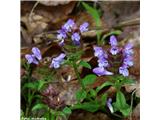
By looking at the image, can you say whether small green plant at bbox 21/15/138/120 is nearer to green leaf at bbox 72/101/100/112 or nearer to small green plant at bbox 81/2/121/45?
green leaf at bbox 72/101/100/112

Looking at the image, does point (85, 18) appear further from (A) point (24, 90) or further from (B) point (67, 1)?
(A) point (24, 90)

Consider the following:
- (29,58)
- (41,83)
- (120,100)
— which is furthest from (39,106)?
(120,100)

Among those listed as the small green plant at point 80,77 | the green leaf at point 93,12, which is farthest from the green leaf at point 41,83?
the green leaf at point 93,12

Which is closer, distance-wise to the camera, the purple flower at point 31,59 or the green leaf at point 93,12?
the purple flower at point 31,59

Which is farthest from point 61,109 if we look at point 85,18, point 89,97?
point 85,18

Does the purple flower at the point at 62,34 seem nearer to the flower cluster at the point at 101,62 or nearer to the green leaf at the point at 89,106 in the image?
the flower cluster at the point at 101,62

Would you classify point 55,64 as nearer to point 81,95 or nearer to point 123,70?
point 81,95

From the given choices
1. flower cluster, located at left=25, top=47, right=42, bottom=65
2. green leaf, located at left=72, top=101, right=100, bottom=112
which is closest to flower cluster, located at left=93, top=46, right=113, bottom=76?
green leaf, located at left=72, top=101, right=100, bottom=112
